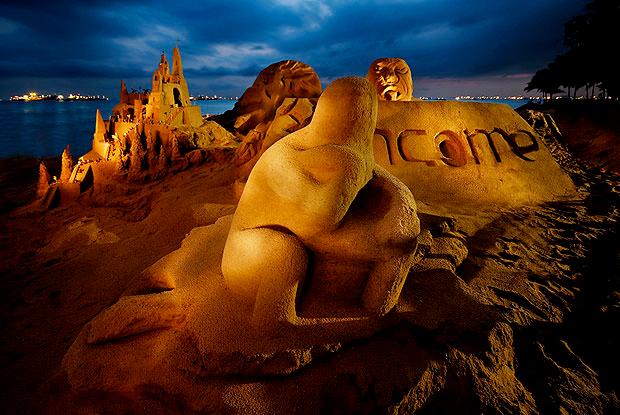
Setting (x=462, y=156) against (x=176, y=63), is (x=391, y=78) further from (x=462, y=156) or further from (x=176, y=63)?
(x=176, y=63)

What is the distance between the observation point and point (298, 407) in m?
1.64

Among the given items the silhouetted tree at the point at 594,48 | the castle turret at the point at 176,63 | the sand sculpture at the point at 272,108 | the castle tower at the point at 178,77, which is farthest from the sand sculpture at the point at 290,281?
the silhouetted tree at the point at 594,48

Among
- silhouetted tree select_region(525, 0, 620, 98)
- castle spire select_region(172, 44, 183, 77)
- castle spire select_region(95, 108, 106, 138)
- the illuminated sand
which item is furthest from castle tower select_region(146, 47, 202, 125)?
silhouetted tree select_region(525, 0, 620, 98)

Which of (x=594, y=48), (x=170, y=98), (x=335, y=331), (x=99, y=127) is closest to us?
(x=335, y=331)

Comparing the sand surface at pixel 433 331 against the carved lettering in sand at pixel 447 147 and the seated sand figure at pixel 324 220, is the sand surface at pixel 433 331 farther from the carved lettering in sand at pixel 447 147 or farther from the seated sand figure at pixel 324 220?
the carved lettering in sand at pixel 447 147

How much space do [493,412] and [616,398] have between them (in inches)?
39.0

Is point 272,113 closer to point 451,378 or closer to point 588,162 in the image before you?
point 588,162

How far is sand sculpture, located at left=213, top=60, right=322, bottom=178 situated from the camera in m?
6.32

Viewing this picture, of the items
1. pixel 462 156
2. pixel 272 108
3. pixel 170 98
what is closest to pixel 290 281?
pixel 462 156

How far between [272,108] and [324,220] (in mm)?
10532

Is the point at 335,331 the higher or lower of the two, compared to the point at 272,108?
lower

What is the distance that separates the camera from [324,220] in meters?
1.96

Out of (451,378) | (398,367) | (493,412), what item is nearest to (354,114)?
(398,367)

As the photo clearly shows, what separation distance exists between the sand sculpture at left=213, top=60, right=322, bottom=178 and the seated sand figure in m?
3.95
